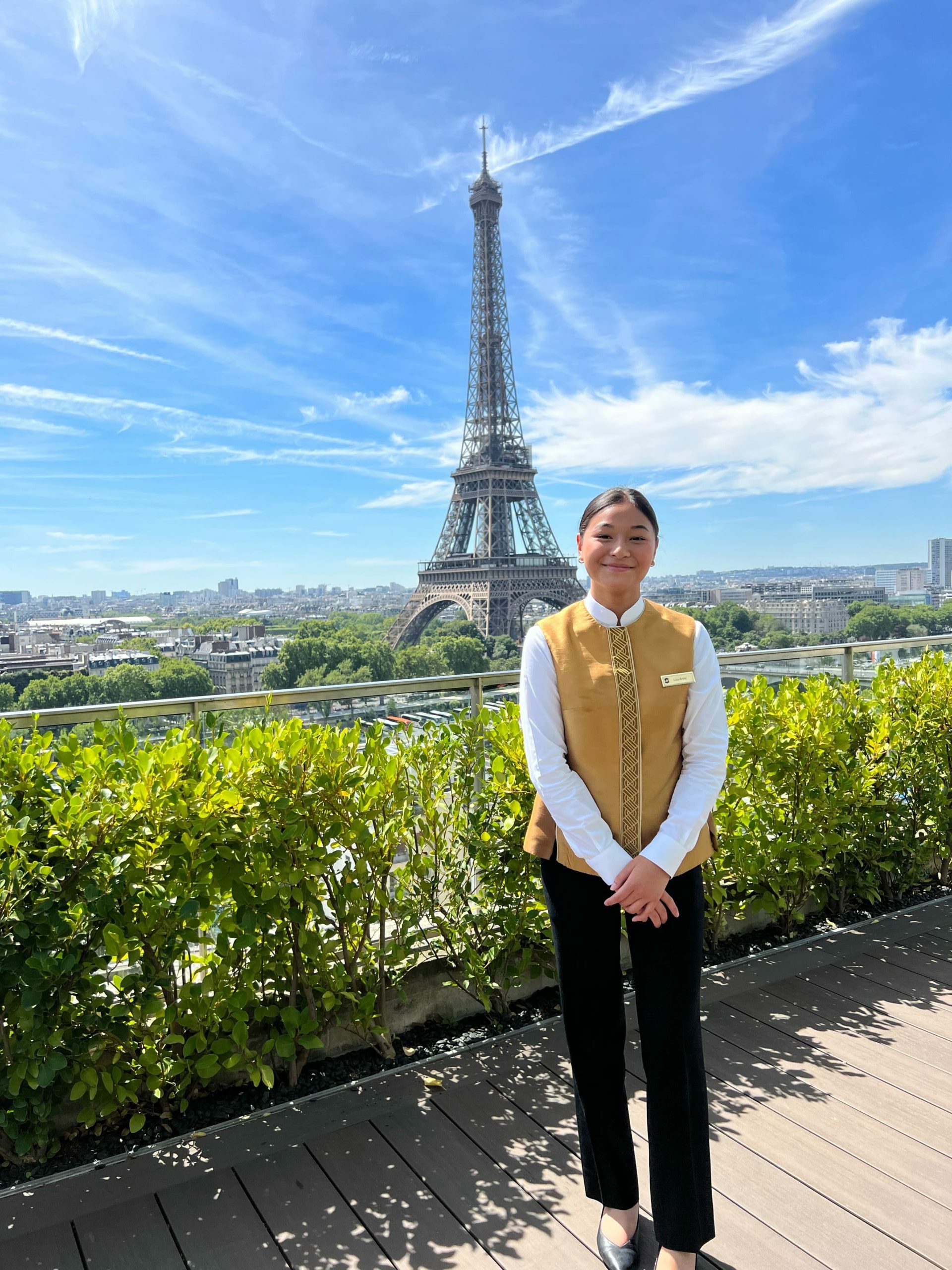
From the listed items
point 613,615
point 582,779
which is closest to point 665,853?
point 582,779

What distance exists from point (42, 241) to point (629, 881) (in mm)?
95693

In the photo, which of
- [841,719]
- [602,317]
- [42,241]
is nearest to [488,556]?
[841,719]

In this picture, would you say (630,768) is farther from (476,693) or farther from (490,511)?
(490,511)

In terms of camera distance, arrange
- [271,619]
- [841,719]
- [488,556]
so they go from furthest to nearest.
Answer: [271,619] → [488,556] → [841,719]

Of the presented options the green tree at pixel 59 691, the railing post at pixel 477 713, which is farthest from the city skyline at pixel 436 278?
the railing post at pixel 477 713

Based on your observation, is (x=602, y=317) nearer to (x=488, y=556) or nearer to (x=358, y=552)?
(x=488, y=556)

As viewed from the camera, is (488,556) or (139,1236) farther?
(488,556)

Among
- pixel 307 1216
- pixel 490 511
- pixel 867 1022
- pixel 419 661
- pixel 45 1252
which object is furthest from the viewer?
pixel 490 511

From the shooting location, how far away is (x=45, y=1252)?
181cm

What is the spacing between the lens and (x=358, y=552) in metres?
117

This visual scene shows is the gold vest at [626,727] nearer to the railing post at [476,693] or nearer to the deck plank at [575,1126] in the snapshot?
the deck plank at [575,1126]

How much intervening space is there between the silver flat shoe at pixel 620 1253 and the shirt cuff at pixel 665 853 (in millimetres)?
823

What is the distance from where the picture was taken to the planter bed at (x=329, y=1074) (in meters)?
2.16

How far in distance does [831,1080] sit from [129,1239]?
194cm
